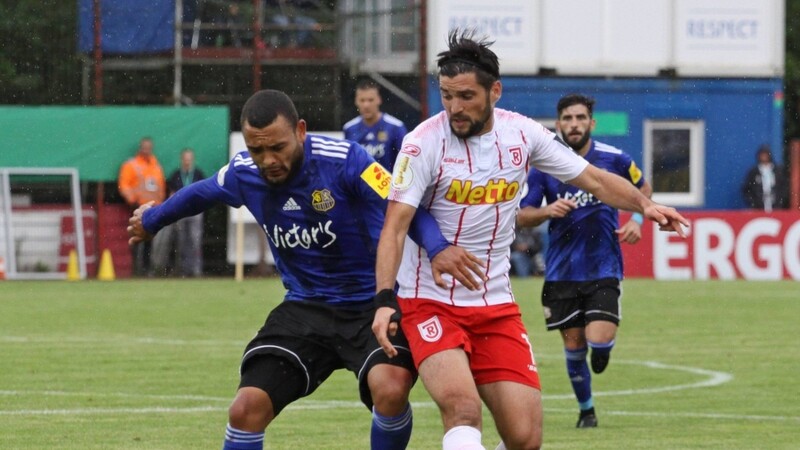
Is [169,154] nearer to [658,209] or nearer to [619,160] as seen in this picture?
[619,160]

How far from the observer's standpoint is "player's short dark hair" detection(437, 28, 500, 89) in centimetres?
703

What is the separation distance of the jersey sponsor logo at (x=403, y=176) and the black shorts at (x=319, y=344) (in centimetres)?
66

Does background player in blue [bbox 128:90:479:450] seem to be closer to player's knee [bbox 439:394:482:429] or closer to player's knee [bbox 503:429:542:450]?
player's knee [bbox 439:394:482:429]

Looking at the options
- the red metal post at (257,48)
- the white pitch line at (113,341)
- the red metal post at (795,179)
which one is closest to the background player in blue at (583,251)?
the white pitch line at (113,341)

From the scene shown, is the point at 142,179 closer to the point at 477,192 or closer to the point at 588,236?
the point at 588,236

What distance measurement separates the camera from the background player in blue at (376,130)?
1609cm

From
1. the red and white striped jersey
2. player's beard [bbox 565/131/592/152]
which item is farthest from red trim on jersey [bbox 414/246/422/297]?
player's beard [bbox 565/131/592/152]

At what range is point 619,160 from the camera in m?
11.1

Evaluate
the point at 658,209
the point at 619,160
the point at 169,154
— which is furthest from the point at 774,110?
the point at 658,209

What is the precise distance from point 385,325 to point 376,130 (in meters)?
9.84

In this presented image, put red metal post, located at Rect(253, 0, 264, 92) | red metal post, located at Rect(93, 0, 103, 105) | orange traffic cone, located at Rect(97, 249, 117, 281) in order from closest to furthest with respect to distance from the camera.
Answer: orange traffic cone, located at Rect(97, 249, 117, 281) < red metal post, located at Rect(93, 0, 103, 105) < red metal post, located at Rect(253, 0, 264, 92)

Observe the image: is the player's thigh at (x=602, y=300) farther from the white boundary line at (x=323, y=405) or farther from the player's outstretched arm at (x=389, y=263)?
the player's outstretched arm at (x=389, y=263)

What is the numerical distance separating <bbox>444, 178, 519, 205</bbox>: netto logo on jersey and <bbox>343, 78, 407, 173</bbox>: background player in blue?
29.3 feet

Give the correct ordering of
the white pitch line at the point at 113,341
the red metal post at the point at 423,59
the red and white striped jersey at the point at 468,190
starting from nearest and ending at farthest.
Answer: the red and white striped jersey at the point at 468,190
the white pitch line at the point at 113,341
the red metal post at the point at 423,59
